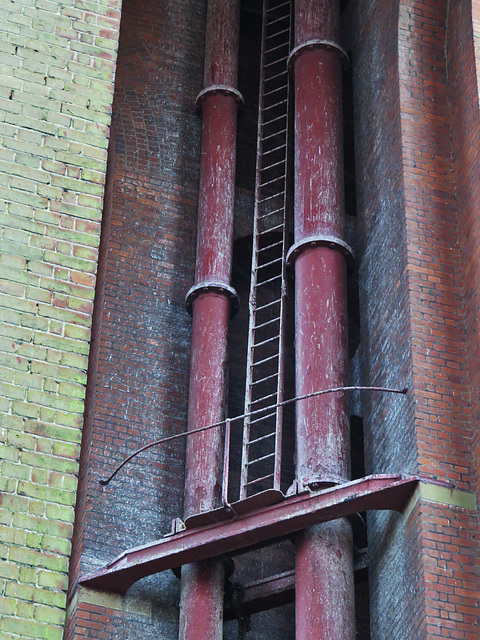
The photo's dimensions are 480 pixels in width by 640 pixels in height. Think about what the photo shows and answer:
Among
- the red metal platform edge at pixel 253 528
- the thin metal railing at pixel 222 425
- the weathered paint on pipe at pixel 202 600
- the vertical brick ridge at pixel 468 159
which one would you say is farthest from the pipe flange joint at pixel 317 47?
the weathered paint on pipe at pixel 202 600

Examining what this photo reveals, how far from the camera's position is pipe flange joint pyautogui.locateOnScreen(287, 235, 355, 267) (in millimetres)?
10867

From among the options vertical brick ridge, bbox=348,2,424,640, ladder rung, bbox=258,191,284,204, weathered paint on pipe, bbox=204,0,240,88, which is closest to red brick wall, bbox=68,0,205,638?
weathered paint on pipe, bbox=204,0,240,88

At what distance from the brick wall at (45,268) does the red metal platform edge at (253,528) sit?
401 centimetres

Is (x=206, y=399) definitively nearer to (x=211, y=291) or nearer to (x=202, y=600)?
(x=211, y=291)

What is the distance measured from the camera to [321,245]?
10.9 meters

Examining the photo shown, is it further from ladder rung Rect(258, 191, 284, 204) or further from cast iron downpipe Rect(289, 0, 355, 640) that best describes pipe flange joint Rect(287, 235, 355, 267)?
ladder rung Rect(258, 191, 284, 204)

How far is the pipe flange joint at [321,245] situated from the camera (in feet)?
35.7

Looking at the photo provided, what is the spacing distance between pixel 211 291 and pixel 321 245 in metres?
1.01

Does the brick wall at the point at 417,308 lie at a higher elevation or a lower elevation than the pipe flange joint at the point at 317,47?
lower

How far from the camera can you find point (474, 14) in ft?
34.2

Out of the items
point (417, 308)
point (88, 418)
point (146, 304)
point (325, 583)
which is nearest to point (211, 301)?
point (146, 304)

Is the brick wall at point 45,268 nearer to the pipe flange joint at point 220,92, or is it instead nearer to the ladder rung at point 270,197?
the ladder rung at point 270,197

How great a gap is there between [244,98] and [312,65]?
4.79ft

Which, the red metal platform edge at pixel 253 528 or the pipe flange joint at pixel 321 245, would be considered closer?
the red metal platform edge at pixel 253 528
